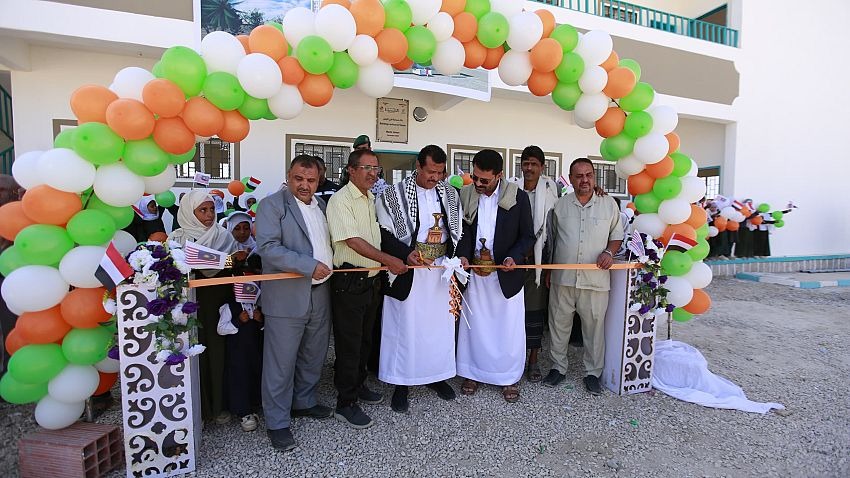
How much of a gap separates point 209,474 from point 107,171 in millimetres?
1829

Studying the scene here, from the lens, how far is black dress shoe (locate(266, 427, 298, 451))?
2.91 m

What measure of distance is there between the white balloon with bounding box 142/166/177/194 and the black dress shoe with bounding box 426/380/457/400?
2.39 metres

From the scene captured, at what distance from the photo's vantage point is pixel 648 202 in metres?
4.05

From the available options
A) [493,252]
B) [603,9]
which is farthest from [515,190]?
[603,9]

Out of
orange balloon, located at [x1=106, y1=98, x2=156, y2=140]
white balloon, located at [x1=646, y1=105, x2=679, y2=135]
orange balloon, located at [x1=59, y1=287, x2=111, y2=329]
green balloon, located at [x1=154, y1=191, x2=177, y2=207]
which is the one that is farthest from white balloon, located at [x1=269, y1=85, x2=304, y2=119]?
green balloon, located at [x1=154, y1=191, x2=177, y2=207]

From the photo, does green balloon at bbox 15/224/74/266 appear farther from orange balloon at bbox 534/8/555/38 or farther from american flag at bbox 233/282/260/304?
orange balloon at bbox 534/8/555/38

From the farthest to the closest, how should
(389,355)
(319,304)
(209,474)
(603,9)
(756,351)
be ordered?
(603,9), (756,351), (389,355), (319,304), (209,474)

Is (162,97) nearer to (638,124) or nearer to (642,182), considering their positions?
(638,124)

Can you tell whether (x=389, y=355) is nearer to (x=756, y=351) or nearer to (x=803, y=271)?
(x=756, y=351)

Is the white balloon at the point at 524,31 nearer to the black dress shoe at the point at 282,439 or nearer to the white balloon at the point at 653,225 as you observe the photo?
the white balloon at the point at 653,225

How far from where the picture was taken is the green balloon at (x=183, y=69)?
2764 millimetres

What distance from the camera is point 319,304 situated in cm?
304

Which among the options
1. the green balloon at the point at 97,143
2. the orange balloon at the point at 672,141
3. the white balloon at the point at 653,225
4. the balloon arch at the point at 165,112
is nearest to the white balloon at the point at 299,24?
the balloon arch at the point at 165,112

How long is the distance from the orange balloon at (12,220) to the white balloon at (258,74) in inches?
57.0
